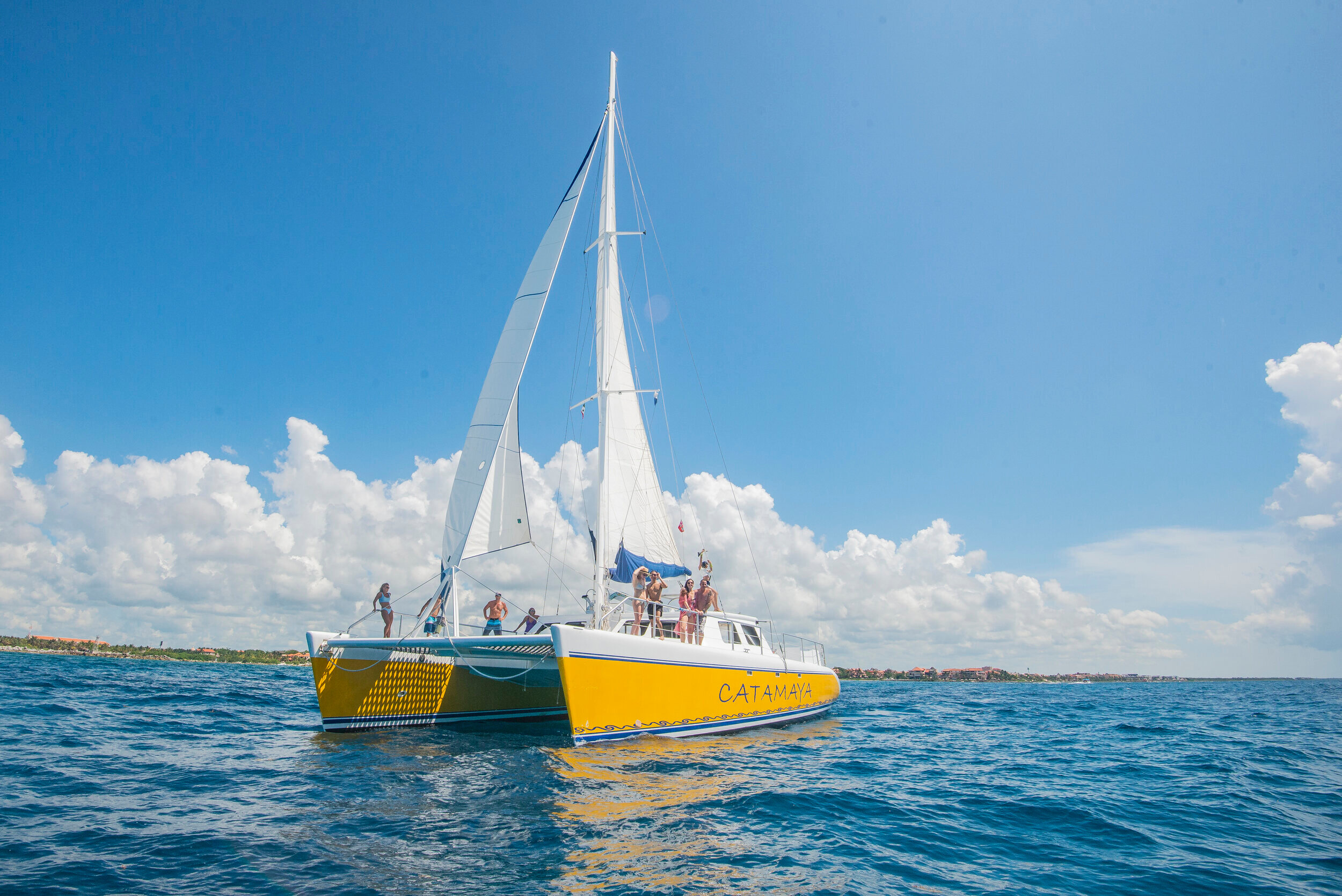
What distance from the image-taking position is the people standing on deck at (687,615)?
41.9ft

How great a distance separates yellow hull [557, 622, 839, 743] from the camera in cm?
1031

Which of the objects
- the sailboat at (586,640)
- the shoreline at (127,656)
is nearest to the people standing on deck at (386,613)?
the sailboat at (586,640)

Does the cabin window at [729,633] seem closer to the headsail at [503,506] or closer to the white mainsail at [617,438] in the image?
the white mainsail at [617,438]

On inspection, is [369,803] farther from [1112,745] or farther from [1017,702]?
[1017,702]

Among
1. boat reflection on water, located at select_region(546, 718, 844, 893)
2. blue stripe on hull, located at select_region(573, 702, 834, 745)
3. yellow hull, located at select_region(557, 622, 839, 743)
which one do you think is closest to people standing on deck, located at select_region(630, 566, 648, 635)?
yellow hull, located at select_region(557, 622, 839, 743)

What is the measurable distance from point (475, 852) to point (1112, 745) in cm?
1593

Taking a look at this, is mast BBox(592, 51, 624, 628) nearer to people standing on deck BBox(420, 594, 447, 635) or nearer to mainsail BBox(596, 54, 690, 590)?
mainsail BBox(596, 54, 690, 590)

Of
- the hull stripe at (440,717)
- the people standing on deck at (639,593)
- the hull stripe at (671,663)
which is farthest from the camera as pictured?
the hull stripe at (440,717)

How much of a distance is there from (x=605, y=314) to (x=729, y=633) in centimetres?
792

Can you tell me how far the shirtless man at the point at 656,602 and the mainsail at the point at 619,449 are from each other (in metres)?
0.65

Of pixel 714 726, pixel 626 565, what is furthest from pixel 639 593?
pixel 714 726

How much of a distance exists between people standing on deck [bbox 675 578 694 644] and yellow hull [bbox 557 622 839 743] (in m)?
0.63

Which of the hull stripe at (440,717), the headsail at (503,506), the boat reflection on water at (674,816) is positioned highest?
the headsail at (503,506)

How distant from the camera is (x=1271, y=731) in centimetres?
1838
